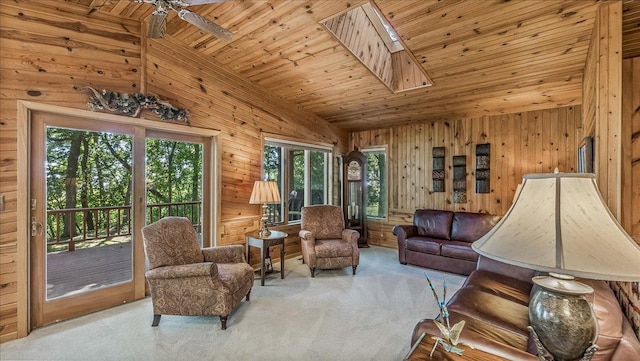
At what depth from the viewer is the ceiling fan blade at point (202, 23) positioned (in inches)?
84.1

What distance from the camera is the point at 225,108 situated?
12.8ft

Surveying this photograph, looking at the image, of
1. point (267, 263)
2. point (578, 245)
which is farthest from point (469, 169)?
point (578, 245)

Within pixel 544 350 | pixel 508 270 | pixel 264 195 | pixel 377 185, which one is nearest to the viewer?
pixel 544 350

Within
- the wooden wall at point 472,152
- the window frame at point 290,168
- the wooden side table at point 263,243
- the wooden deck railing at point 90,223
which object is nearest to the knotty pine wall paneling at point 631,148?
the wooden wall at point 472,152

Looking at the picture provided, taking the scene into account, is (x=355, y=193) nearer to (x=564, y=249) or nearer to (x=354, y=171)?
(x=354, y=171)

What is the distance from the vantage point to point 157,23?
2.18 meters

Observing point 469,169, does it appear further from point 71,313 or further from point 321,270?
point 71,313

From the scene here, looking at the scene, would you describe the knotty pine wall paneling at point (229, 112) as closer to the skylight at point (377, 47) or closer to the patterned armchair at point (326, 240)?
the patterned armchair at point (326, 240)

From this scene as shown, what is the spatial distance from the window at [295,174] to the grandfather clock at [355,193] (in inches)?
18.5

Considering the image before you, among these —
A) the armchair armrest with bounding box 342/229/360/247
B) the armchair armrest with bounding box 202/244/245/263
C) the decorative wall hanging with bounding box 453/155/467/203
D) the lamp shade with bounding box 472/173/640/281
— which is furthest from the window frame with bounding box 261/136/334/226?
the lamp shade with bounding box 472/173/640/281

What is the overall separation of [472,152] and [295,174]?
10.4ft

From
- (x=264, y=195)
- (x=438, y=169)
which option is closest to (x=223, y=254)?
(x=264, y=195)

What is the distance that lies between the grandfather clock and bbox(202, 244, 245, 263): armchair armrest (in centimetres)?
277

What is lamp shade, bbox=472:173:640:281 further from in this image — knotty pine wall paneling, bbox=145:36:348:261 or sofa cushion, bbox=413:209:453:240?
sofa cushion, bbox=413:209:453:240
